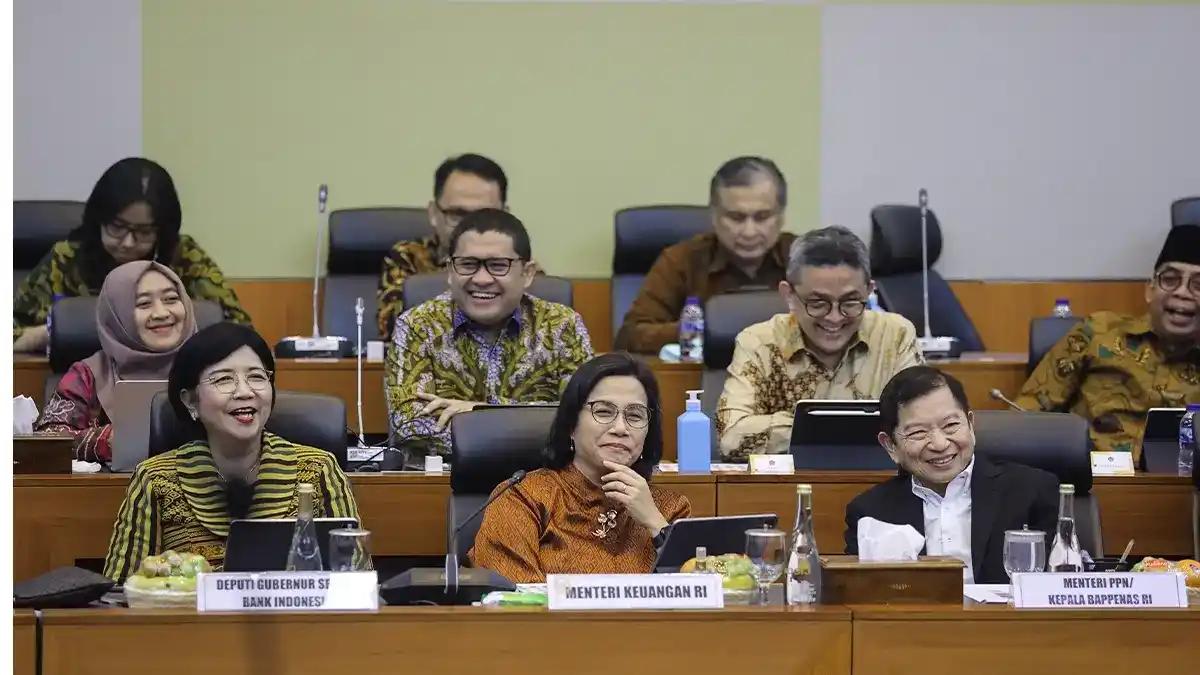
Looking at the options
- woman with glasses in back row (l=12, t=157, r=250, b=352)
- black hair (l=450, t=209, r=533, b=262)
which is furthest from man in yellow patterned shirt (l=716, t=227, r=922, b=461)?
woman with glasses in back row (l=12, t=157, r=250, b=352)

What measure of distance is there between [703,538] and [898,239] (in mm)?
A: 3461

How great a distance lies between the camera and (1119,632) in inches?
105

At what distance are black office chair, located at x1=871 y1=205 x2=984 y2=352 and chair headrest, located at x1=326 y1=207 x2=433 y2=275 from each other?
1563 millimetres

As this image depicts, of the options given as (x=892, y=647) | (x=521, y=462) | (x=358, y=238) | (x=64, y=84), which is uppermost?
(x=64, y=84)

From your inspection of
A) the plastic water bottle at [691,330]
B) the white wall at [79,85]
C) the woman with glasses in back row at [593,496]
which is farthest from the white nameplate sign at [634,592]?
the white wall at [79,85]

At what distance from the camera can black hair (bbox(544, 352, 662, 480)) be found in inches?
134

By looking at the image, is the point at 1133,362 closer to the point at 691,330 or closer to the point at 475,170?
the point at 691,330

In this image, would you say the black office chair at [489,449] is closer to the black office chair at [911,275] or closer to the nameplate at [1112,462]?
the nameplate at [1112,462]

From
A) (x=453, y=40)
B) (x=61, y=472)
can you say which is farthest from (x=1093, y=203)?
(x=61, y=472)

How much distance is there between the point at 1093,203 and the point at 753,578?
4.31m

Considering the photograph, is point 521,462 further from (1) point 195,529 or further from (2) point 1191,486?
(2) point 1191,486

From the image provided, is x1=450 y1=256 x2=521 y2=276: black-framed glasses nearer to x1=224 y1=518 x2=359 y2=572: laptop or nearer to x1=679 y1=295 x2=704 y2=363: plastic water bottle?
x1=679 y1=295 x2=704 y2=363: plastic water bottle

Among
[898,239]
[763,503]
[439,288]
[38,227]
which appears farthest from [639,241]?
[763,503]

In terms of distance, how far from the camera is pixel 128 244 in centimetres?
518
